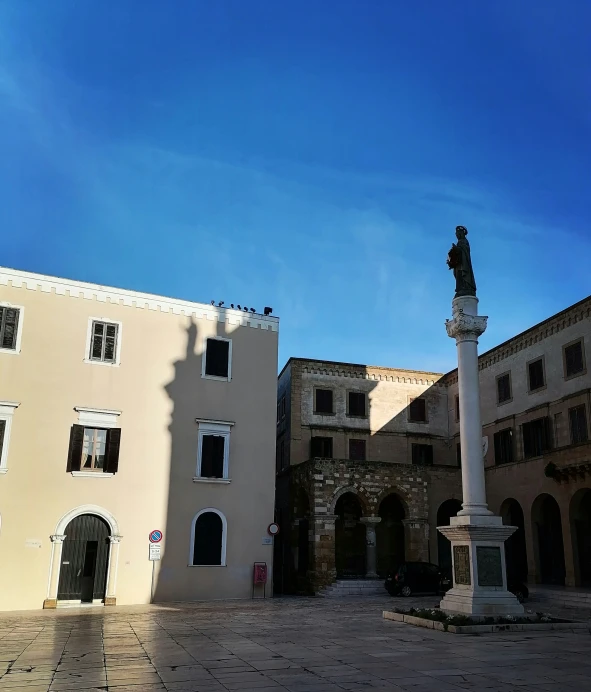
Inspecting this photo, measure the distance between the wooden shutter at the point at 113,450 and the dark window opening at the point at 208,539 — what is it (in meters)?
3.91

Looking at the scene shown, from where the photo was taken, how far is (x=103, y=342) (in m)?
25.7

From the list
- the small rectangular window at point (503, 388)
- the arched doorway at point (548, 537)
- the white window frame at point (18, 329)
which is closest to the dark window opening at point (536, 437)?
the arched doorway at point (548, 537)

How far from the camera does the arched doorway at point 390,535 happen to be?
35.2m

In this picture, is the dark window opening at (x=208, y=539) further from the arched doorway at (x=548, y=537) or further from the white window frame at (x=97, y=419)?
the arched doorway at (x=548, y=537)

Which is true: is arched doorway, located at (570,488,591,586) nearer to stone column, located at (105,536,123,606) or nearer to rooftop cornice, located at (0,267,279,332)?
rooftop cornice, located at (0,267,279,332)

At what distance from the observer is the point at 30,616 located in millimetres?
19766

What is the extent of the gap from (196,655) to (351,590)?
61.5 ft

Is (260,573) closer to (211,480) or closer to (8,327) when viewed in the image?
(211,480)

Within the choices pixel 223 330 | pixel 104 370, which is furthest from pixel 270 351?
pixel 104 370

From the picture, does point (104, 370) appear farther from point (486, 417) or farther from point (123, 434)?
point (486, 417)

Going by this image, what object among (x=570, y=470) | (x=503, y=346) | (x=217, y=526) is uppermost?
(x=503, y=346)

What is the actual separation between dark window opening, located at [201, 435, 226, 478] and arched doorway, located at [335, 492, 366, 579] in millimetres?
9921

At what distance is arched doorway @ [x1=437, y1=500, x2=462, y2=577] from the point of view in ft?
113

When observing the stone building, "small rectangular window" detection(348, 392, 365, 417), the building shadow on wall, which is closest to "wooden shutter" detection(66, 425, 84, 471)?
the building shadow on wall
